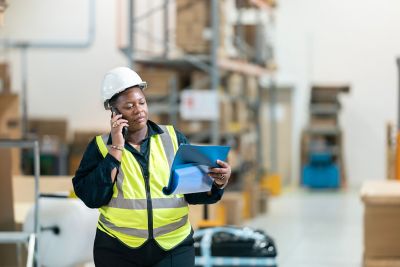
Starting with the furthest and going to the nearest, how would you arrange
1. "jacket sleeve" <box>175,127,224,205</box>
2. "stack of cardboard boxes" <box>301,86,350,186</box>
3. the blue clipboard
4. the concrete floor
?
"stack of cardboard boxes" <box>301,86,350,186</box> < the concrete floor < "jacket sleeve" <box>175,127,224,205</box> < the blue clipboard

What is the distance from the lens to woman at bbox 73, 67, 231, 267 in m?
4.17

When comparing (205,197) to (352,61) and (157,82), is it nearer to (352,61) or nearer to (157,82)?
(157,82)

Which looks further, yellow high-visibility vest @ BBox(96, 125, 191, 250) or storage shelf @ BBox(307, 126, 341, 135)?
storage shelf @ BBox(307, 126, 341, 135)

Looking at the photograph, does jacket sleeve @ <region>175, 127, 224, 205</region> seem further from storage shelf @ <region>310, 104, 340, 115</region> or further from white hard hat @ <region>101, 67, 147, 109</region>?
storage shelf @ <region>310, 104, 340, 115</region>

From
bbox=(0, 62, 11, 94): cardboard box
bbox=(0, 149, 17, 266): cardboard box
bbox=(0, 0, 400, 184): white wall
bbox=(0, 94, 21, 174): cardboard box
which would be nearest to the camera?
bbox=(0, 149, 17, 266): cardboard box

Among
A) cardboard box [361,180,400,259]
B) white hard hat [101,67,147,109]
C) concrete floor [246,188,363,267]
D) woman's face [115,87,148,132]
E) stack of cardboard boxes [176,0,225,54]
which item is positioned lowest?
concrete floor [246,188,363,267]

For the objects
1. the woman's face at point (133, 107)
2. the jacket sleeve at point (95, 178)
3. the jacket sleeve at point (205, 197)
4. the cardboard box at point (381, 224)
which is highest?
the woman's face at point (133, 107)

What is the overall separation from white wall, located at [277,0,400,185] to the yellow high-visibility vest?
14887mm

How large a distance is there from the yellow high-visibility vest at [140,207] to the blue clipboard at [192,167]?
0.22 ft

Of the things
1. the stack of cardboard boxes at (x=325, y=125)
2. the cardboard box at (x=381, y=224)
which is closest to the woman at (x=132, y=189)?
the cardboard box at (x=381, y=224)

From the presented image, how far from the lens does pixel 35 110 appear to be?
16562mm

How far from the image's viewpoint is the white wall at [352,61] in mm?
18844

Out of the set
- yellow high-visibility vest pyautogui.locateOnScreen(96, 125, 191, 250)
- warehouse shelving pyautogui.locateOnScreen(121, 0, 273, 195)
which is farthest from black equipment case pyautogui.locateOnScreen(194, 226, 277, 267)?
warehouse shelving pyautogui.locateOnScreen(121, 0, 273, 195)

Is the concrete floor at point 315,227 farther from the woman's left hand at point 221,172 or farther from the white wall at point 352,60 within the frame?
the woman's left hand at point 221,172
